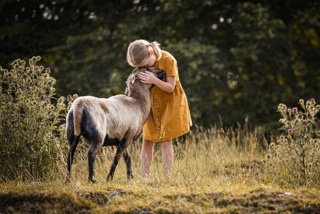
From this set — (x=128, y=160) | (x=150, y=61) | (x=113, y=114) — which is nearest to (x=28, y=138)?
(x=128, y=160)

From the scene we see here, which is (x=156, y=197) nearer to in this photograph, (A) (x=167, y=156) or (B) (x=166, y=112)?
(A) (x=167, y=156)

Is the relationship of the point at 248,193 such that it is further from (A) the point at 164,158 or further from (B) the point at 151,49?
(B) the point at 151,49

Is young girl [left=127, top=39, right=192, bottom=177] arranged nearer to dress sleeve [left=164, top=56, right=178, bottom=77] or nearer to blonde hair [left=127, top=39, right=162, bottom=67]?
dress sleeve [left=164, top=56, right=178, bottom=77]

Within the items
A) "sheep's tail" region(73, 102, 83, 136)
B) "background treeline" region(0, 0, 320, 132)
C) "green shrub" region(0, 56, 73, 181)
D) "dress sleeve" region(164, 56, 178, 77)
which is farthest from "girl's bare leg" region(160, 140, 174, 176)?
"background treeline" region(0, 0, 320, 132)

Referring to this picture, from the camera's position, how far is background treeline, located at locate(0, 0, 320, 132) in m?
13.2

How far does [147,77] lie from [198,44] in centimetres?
615

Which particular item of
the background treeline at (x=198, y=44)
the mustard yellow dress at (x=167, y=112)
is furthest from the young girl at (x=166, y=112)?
the background treeline at (x=198, y=44)

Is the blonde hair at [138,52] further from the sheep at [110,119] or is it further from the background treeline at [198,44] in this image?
the background treeline at [198,44]

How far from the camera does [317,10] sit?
47.0 feet

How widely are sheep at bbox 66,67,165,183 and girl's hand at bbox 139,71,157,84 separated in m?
0.06

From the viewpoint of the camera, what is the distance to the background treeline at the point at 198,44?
13.2 meters

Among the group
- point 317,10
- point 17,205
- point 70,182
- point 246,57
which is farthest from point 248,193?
point 317,10

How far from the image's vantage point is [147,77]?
680cm

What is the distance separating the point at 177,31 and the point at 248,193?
28.2 feet
